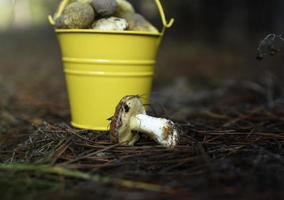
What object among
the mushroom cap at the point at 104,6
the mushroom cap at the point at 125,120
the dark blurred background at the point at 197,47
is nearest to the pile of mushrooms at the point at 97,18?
the mushroom cap at the point at 104,6

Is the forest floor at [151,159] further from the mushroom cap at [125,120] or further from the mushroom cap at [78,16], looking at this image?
the mushroom cap at [78,16]

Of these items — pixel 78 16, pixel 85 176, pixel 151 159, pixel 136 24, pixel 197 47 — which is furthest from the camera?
pixel 197 47

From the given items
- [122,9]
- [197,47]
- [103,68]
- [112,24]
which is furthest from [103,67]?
[197,47]

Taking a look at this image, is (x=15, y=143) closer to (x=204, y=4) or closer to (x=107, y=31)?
(x=107, y=31)

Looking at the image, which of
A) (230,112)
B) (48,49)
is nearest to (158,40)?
(230,112)

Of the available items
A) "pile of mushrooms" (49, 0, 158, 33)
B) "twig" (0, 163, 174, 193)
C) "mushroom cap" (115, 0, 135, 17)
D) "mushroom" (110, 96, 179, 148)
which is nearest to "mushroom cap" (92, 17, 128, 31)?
"pile of mushrooms" (49, 0, 158, 33)

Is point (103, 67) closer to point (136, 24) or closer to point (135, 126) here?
point (136, 24)
